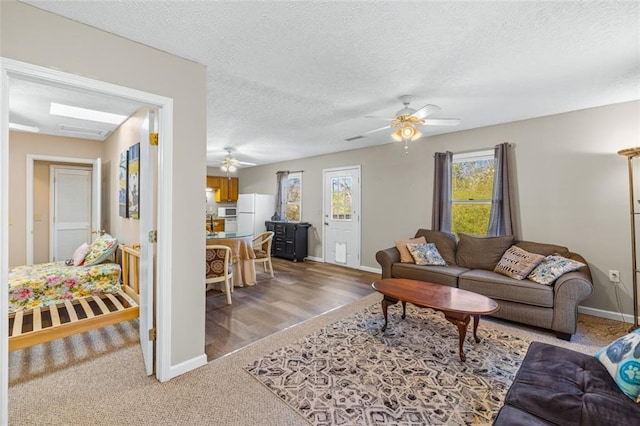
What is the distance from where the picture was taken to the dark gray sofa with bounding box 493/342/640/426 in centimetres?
115

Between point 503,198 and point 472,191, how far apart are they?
1.59 feet

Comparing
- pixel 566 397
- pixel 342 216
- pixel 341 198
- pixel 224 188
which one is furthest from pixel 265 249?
pixel 566 397

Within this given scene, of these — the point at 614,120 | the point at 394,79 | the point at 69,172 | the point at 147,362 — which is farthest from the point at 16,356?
the point at 614,120

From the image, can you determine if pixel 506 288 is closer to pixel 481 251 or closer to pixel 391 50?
pixel 481 251

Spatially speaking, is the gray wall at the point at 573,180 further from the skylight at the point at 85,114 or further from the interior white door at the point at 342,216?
the skylight at the point at 85,114

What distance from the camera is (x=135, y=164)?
313 centimetres

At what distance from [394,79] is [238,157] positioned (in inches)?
198

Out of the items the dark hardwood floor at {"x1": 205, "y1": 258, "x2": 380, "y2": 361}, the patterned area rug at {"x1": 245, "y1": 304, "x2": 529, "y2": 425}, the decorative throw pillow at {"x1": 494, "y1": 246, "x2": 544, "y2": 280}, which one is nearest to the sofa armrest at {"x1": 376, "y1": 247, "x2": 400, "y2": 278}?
the dark hardwood floor at {"x1": 205, "y1": 258, "x2": 380, "y2": 361}

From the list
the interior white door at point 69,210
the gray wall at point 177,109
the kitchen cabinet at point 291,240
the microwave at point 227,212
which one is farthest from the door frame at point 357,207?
the interior white door at point 69,210

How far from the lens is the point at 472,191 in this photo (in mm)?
4262

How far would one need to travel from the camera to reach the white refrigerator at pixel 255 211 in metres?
7.12

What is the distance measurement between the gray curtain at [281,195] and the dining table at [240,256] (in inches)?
108

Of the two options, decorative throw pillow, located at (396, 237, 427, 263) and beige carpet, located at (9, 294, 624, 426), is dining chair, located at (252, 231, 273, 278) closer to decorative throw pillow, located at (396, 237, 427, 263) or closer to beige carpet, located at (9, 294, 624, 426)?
decorative throw pillow, located at (396, 237, 427, 263)

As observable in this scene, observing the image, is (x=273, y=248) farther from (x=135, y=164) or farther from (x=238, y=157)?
(x=135, y=164)
